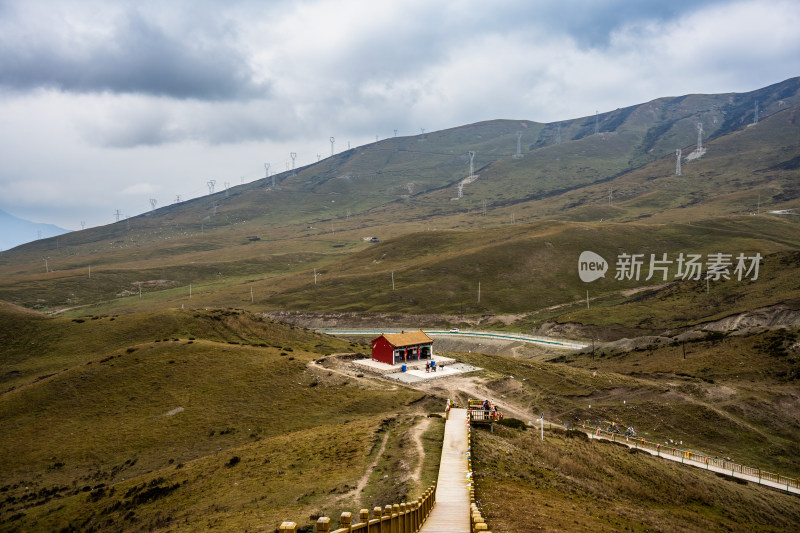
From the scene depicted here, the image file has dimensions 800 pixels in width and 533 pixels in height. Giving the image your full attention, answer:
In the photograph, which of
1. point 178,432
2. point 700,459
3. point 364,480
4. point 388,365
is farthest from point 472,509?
point 388,365

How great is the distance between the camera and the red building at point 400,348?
81812 mm

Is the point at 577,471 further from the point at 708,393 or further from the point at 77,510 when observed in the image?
the point at 708,393

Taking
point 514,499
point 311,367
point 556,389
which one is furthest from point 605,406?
point 514,499

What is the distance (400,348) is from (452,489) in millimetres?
54824

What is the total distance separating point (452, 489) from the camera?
27.5m

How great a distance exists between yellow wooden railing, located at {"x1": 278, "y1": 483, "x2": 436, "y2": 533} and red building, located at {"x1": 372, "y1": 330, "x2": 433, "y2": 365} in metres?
58.7

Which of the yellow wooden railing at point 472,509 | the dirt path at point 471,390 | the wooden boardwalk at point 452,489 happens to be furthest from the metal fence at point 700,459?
the wooden boardwalk at point 452,489

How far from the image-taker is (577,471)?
1497 inches

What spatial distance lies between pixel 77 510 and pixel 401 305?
141 metres

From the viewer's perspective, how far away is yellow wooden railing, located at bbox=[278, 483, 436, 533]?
1273 centimetres

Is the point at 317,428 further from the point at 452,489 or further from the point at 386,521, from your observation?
the point at 386,521

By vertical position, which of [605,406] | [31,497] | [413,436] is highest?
[413,436]

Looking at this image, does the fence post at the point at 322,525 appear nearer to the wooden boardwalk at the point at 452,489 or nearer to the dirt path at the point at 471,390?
the wooden boardwalk at the point at 452,489

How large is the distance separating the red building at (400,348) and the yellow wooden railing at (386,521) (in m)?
58.7
